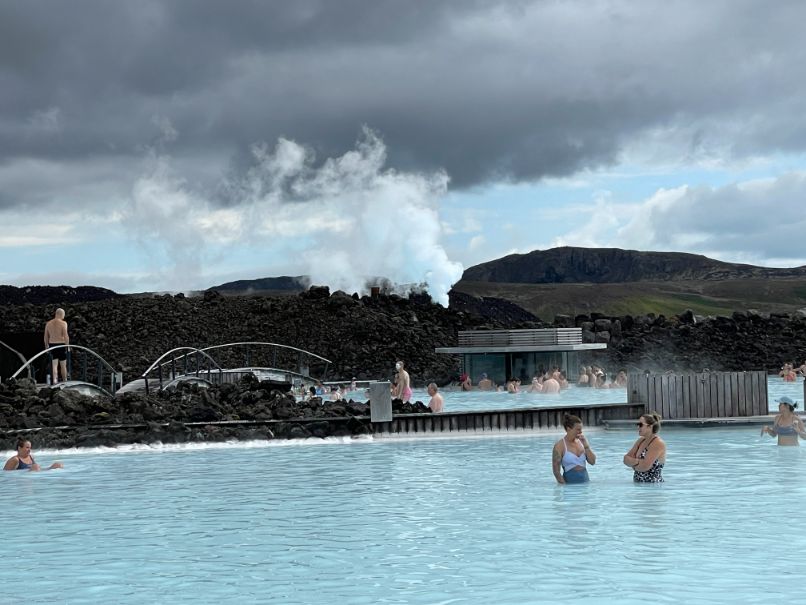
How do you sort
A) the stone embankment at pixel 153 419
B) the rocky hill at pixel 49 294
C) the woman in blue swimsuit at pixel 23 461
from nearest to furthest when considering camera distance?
the woman in blue swimsuit at pixel 23 461, the stone embankment at pixel 153 419, the rocky hill at pixel 49 294

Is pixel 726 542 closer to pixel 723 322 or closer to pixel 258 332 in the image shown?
pixel 258 332

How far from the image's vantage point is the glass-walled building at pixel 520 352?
4166 cm

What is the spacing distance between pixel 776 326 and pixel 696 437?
49577 millimetres

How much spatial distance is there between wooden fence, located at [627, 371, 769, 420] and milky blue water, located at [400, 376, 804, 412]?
6.33 metres

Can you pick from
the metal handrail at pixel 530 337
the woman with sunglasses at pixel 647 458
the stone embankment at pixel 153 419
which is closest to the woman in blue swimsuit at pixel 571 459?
the woman with sunglasses at pixel 647 458

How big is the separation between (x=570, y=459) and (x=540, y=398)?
1991 cm

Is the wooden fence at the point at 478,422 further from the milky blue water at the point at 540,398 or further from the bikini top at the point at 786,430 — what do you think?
the milky blue water at the point at 540,398

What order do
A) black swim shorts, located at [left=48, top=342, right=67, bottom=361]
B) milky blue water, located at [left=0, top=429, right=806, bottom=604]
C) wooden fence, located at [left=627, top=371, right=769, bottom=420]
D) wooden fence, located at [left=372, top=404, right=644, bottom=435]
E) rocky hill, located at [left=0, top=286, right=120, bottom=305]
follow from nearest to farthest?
milky blue water, located at [left=0, top=429, right=806, bottom=604]
wooden fence, located at [left=372, top=404, right=644, bottom=435]
wooden fence, located at [left=627, top=371, right=769, bottom=420]
black swim shorts, located at [left=48, top=342, right=67, bottom=361]
rocky hill, located at [left=0, top=286, right=120, bottom=305]

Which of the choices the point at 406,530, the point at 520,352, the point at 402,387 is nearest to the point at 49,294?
the point at 520,352

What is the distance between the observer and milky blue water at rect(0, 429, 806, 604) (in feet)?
31.6

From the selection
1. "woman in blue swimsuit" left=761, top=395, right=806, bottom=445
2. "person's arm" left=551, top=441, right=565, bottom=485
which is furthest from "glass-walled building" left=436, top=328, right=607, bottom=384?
"person's arm" left=551, top=441, right=565, bottom=485

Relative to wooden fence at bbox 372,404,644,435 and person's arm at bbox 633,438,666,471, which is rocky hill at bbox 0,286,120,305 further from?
person's arm at bbox 633,438,666,471

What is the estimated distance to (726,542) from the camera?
11328 millimetres

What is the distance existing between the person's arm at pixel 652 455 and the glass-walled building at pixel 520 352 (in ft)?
85.5
